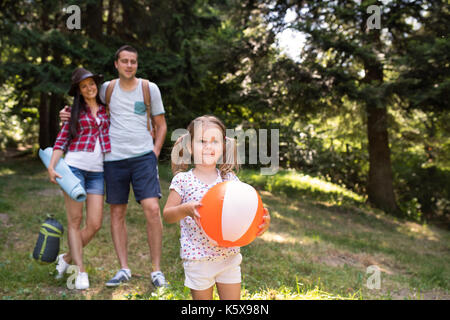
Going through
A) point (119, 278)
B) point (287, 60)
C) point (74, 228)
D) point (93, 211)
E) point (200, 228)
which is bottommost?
point (119, 278)

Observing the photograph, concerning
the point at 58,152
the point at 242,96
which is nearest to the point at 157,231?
the point at 58,152

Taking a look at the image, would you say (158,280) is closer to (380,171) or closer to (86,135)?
(86,135)

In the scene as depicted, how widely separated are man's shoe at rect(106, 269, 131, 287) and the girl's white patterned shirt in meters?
1.56

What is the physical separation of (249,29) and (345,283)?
7.41 meters

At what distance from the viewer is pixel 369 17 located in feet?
26.7

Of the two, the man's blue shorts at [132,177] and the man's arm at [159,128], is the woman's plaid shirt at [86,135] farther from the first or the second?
the man's arm at [159,128]

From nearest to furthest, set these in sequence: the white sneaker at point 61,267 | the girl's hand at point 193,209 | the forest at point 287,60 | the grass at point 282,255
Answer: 1. the girl's hand at point 193,209
2. the grass at point 282,255
3. the white sneaker at point 61,267
4. the forest at point 287,60

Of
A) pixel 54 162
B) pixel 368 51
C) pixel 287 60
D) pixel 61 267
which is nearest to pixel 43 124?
pixel 287 60

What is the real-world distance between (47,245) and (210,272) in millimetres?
1937

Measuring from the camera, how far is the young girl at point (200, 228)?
209 centimetres

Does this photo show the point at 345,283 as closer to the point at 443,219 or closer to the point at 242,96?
the point at 242,96

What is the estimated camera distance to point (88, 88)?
11.2 ft

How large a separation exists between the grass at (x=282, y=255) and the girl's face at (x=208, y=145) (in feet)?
3.99

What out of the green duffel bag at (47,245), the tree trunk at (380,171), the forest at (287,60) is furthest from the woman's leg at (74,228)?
the tree trunk at (380,171)
